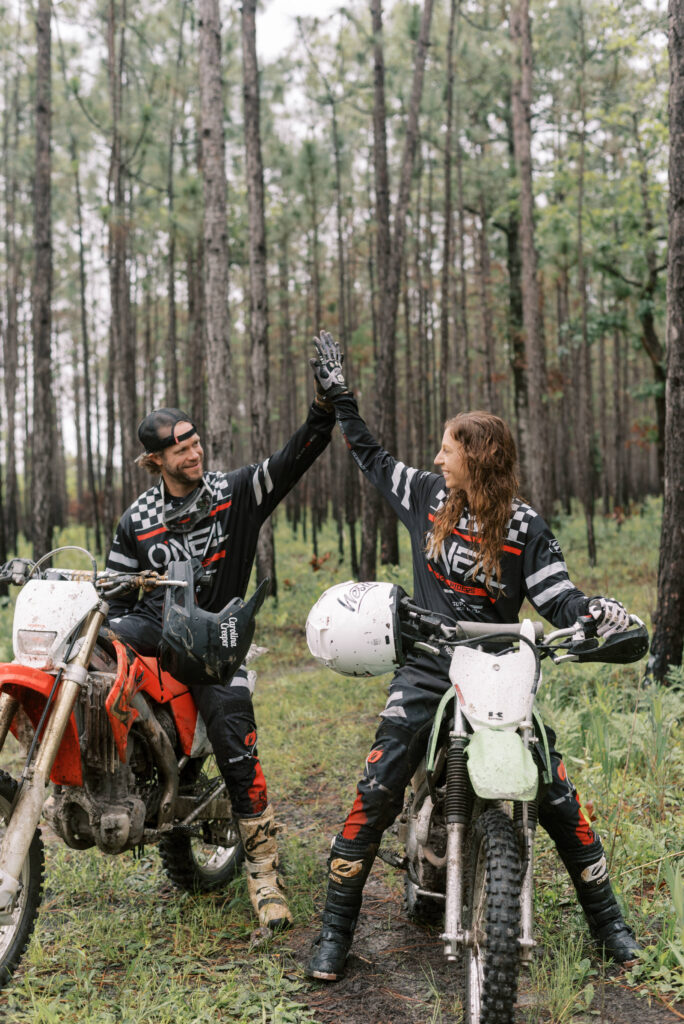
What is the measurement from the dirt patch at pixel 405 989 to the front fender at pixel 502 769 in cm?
88

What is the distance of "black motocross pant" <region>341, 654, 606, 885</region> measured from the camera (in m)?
2.91

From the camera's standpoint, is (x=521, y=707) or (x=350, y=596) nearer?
(x=521, y=707)

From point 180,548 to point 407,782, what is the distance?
4.37 feet

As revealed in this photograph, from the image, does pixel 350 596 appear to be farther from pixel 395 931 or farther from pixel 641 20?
pixel 641 20

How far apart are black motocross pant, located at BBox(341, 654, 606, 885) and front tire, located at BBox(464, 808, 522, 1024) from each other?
0.47 m

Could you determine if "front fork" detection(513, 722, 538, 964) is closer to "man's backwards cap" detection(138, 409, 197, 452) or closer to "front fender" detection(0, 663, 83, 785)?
"front fender" detection(0, 663, 83, 785)

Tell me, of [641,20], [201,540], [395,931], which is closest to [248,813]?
[395,931]

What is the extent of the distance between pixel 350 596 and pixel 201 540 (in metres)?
0.99

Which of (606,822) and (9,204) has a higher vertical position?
(9,204)

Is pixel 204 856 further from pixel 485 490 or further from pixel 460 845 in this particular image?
pixel 485 490

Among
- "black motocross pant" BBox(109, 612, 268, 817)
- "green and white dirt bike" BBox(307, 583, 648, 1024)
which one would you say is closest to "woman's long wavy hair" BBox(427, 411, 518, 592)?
"green and white dirt bike" BBox(307, 583, 648, 1024)

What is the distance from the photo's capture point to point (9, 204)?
63.7ft

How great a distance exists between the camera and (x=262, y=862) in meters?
3.45

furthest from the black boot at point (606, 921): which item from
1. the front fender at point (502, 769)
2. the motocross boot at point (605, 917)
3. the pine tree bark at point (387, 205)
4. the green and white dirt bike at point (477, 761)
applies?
the pine tree bark at point (387, 205)
